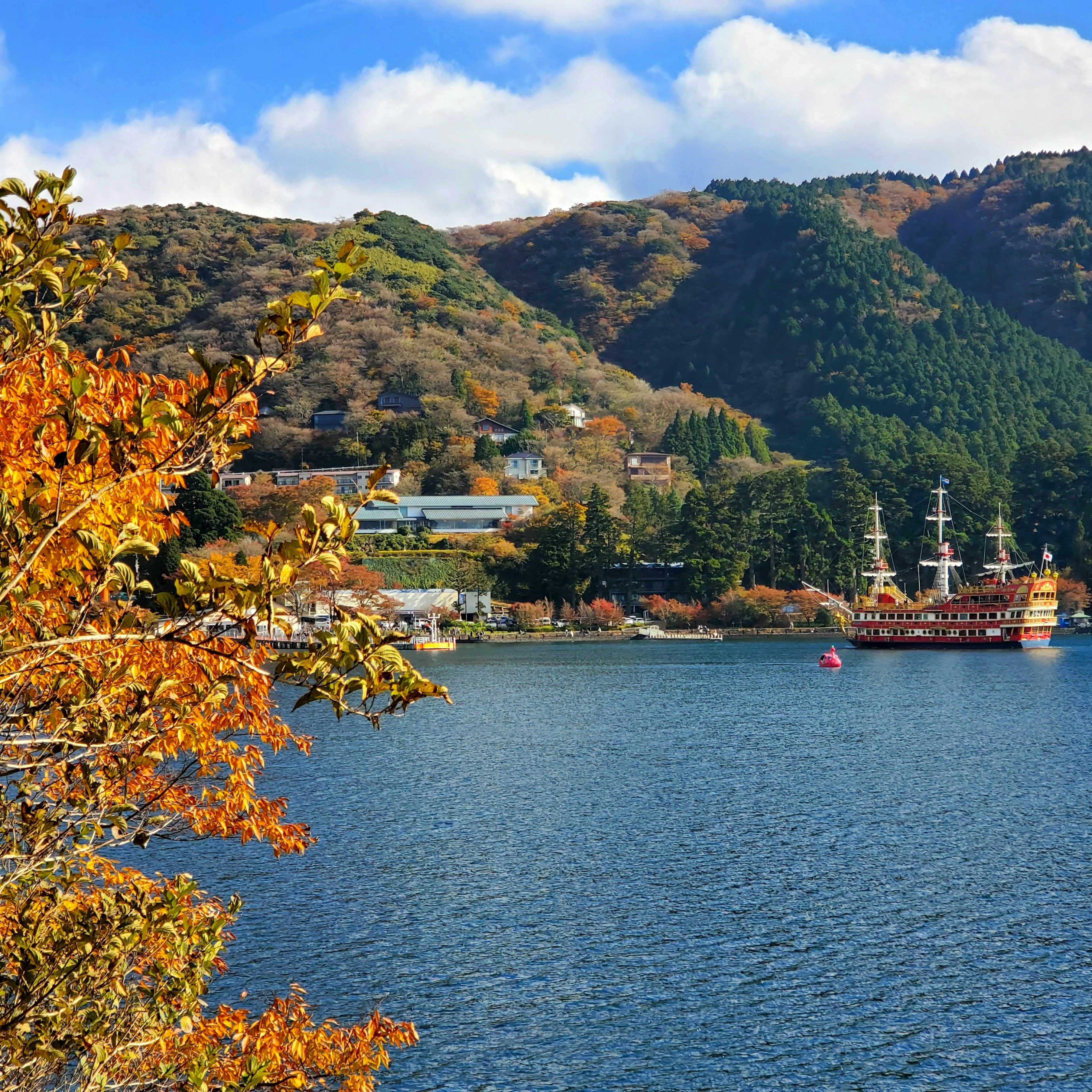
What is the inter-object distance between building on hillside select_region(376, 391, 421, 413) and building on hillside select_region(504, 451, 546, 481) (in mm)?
10520

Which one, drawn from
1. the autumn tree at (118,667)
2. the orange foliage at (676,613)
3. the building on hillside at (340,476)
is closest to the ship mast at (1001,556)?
the orange foliage at (676,613)

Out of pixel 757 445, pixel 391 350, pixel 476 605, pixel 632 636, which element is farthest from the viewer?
pixel 757 445

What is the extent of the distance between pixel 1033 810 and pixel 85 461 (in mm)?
23487

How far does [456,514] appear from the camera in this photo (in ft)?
280

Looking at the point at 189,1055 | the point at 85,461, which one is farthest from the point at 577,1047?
the point at 85,461

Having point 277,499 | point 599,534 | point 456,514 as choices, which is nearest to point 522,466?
point 456,514

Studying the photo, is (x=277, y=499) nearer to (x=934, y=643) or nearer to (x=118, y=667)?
(x=934, y=643)

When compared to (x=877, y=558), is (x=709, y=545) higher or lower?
higher

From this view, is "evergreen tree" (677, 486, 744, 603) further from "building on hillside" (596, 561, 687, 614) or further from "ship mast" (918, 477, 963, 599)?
"ship mast" (918, 477, 963, 599)

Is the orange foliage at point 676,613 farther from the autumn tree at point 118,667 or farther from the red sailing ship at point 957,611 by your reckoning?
the autumn tree at point 118,667

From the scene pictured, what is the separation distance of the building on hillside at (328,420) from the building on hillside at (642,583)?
29117 mm

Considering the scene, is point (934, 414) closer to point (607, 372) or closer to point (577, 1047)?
point (607, 372)

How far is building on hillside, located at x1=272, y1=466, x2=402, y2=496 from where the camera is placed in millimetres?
84750

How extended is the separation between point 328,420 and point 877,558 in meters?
46.9
